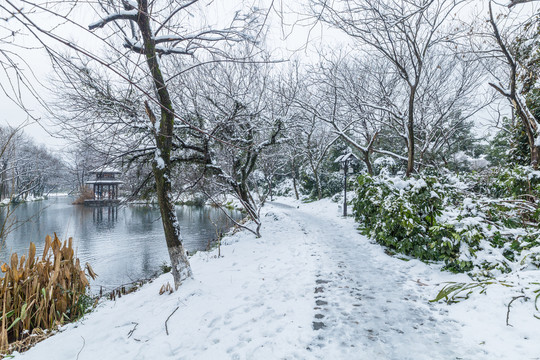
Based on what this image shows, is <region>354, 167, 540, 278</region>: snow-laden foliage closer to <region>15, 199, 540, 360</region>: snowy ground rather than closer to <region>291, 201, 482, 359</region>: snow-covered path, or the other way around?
<region>15, 199, 540, 360</region>: snowy ground

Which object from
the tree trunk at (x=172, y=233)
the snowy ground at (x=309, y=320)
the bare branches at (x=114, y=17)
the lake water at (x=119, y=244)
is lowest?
the lake water at (x=119, y=244)

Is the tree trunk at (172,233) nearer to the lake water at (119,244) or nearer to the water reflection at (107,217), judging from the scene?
the lake water at (119,244)

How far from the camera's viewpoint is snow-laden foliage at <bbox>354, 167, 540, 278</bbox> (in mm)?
3252

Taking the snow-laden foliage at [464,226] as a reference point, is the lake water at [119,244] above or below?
below

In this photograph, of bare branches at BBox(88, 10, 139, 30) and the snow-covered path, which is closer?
the snow-covered path

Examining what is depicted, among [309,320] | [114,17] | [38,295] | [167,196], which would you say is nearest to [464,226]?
[309,320]

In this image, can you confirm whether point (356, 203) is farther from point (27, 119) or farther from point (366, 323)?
point (27, 119)

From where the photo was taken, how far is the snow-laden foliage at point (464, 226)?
3.25 metres

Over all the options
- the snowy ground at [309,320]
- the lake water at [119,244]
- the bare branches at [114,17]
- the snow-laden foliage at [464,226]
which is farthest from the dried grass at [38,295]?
the snow-laden foliage at [464,226]

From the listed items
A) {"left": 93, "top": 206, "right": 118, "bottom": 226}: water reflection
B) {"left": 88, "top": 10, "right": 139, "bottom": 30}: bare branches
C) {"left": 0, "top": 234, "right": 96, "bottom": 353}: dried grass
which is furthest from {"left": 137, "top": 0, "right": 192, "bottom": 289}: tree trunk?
{"left": 93, "top": 206, "right": 118, "bottom": 226}: water reflection

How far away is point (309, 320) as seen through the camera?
107 inches

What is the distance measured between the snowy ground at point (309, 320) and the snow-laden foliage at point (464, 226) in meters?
0.33

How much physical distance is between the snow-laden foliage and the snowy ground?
1.09 feet

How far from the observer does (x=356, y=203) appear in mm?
7391
